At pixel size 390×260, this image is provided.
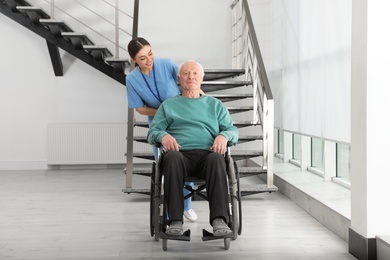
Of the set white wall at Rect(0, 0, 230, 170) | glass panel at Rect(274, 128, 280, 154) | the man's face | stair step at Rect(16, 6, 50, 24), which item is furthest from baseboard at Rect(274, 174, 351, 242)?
stair step at Rect(16, 6, 50, 24)

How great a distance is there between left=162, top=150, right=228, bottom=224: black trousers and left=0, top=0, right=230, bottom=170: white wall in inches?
172

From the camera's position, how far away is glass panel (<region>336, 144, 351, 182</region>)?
4797 mm

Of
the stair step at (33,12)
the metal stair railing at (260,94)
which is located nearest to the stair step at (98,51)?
the stair step at (33,12)

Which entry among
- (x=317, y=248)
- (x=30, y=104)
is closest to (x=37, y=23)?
(x=30, y=104)

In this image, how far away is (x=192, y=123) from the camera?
348 cm

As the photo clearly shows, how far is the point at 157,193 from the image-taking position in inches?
132

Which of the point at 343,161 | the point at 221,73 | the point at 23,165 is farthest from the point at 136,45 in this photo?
the point at 23,165

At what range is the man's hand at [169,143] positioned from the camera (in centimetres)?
335

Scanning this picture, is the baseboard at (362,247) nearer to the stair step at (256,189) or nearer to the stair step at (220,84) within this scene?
the stair step at (256,189)

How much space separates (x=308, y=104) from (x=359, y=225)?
1.99 m

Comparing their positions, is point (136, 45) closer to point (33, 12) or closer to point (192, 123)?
point (192, 123)
